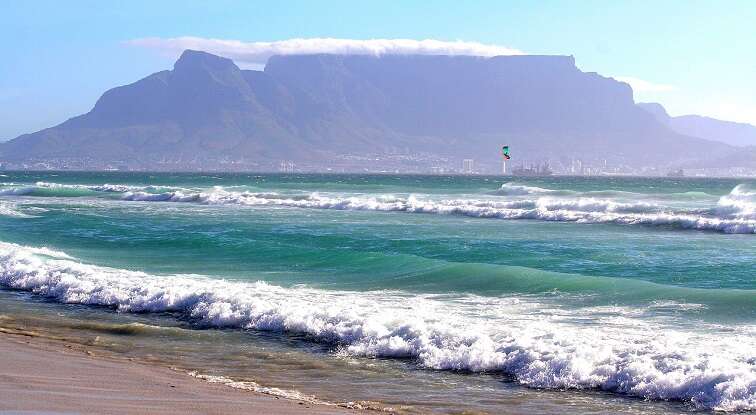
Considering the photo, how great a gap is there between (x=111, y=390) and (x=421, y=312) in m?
6.10

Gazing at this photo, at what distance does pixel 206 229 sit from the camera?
102 feet

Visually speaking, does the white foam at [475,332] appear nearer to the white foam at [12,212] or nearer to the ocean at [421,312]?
the ocean at [421,312]

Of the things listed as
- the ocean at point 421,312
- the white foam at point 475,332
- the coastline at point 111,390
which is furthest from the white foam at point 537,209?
the coastline at point 111,390

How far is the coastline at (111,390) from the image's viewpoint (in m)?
7.62

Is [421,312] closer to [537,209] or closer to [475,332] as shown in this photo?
[475,332]

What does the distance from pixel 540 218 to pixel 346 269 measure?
20771 mm

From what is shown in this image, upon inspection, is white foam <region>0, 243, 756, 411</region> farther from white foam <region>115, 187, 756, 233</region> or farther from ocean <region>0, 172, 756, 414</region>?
white foam <region>115, 187, 756, 233</region>

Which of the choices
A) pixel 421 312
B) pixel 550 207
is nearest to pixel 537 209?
pixel 550 207

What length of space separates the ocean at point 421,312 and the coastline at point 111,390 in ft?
1.85

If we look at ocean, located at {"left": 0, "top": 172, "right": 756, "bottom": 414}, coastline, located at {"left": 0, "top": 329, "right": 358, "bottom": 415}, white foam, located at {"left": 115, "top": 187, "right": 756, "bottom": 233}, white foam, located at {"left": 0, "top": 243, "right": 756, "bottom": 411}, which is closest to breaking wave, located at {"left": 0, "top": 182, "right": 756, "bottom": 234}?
white foam, located at {"left": 115, "top": 187, "right": 756, "bottom": 233}

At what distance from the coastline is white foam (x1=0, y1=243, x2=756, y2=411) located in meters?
2.92

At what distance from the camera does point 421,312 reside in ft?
44.9

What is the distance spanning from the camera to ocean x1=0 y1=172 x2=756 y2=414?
9656 millimetres

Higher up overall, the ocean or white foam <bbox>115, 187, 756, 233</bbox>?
white foam <bbox>115, 187, 756, 233</bbox>
